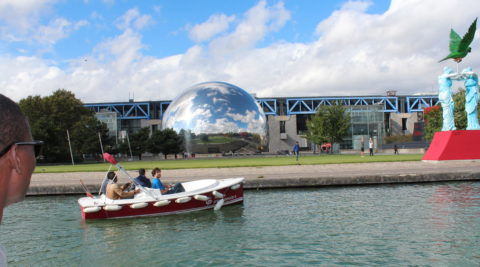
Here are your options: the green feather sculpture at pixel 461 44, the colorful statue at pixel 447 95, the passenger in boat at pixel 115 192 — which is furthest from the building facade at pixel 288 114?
the passenger in boat at pixel 115 192

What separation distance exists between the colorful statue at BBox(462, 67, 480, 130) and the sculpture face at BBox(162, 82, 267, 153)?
111ft

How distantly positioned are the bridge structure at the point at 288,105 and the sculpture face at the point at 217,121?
4425 centimetres

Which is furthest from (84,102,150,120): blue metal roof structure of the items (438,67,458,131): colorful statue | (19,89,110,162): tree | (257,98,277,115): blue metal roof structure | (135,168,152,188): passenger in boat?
(135,168,152,188): passenger in boat

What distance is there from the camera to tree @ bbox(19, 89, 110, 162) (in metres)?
55.2

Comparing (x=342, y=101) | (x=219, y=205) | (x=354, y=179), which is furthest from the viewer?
(x=342, y=101)

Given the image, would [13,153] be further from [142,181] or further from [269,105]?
[269,105]

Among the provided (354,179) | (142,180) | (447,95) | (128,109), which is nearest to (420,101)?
(128,109)

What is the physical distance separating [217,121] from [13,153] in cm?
5794

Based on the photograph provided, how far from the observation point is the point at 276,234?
11.4m

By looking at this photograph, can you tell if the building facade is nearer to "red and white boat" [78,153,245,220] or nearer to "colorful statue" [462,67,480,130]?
"colorful statue" [462,67,480,130]

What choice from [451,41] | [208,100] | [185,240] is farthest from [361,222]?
[208,100]

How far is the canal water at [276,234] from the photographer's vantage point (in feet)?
30.9

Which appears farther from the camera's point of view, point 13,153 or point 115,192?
point 115,192

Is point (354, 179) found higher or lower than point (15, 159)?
lower
